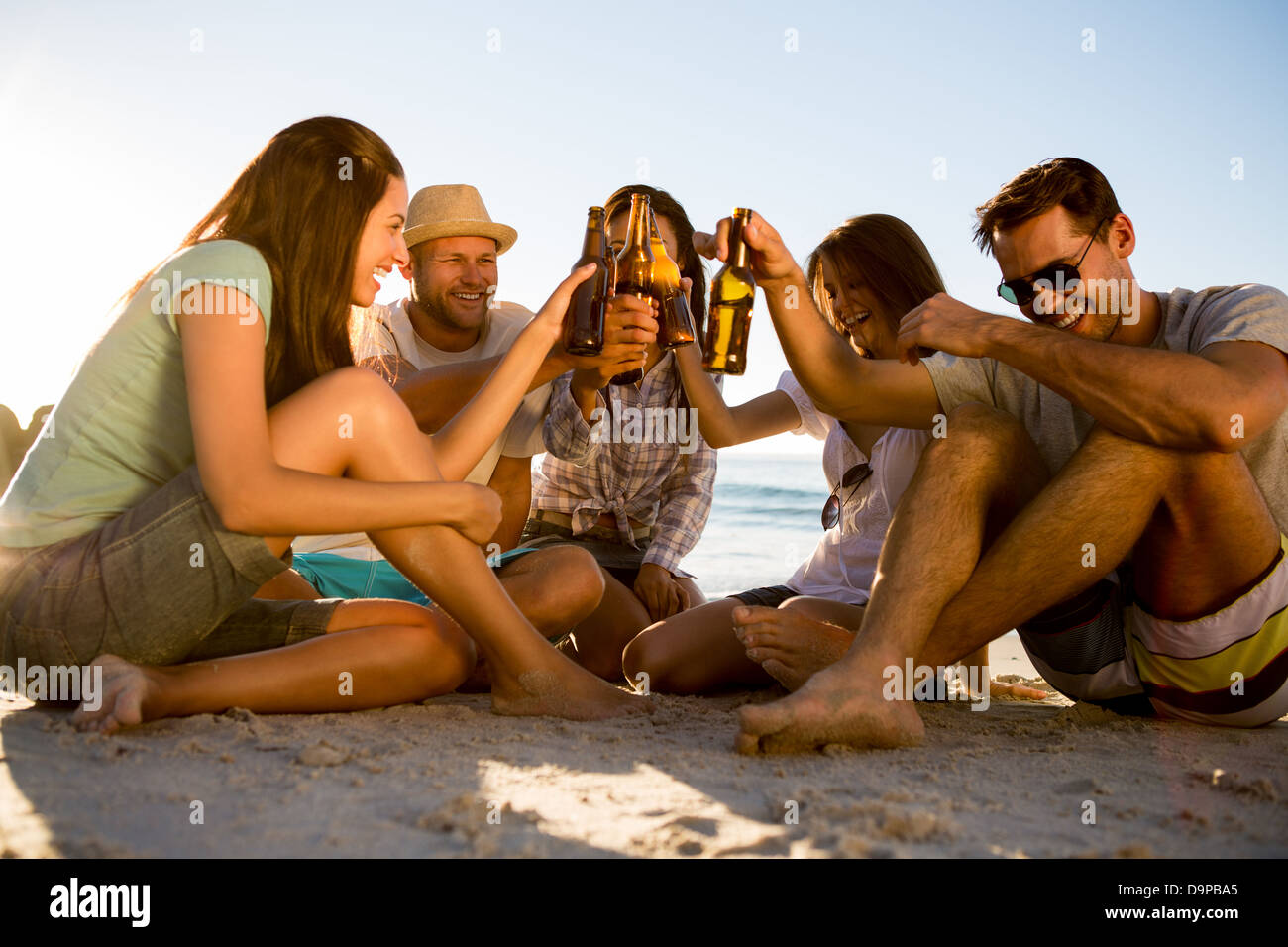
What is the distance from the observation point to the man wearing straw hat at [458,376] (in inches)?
139

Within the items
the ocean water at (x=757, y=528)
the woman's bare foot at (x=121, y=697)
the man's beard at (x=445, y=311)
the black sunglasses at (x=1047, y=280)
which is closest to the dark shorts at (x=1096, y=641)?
the black sunglasses at (x=1047, y=280)

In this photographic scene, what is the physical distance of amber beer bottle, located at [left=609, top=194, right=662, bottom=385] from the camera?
12.8 feet

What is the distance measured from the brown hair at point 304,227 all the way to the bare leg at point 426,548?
199 mm

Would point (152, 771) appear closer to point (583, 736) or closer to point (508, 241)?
point (583, 736)

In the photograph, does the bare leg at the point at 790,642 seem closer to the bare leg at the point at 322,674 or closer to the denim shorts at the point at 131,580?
the bare leg at the point at 322,674

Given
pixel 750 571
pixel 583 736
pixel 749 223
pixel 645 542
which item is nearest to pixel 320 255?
pixel 749 223

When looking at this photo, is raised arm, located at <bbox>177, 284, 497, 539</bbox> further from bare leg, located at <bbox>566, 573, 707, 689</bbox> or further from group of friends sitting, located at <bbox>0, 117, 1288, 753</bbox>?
bare leg, located at <bbox>566, 573, 707, 689</bbox>

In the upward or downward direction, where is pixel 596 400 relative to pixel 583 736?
upward

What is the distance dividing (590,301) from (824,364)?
0.80m

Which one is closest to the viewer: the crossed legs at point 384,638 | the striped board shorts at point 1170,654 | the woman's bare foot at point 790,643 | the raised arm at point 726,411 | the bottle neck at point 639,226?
the crossed legs at point 384,638

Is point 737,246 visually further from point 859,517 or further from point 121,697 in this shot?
point 121,697

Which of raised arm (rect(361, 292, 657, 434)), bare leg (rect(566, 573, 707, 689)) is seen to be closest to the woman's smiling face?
raised arm (rect(361, 292, 657, 434))
